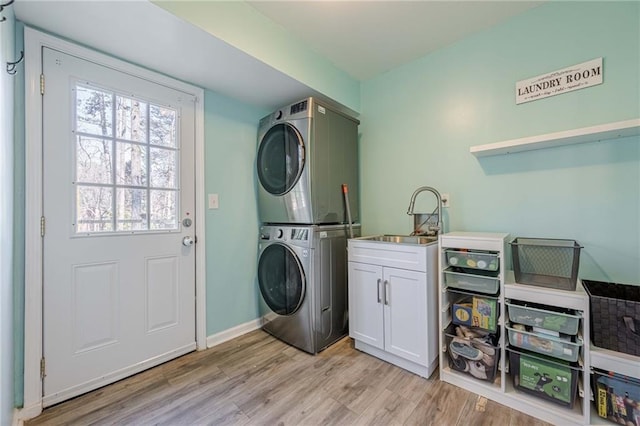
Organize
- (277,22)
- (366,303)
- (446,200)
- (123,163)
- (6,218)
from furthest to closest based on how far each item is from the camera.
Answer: (446,200), (366,303), (277,22), (123,163), (6,218)

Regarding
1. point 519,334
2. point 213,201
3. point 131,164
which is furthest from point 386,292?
point 131,164

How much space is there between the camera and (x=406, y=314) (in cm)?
171

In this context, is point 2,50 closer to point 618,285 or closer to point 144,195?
point 144,195

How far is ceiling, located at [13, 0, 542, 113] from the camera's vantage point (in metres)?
1.32

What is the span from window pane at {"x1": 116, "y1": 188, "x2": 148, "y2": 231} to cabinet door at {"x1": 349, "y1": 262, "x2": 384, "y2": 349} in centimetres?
155

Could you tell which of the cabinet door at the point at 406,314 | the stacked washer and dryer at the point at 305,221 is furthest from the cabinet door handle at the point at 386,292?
the stacked washer and dryer at the point at 305,221

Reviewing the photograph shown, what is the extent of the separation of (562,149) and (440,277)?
1.11 meters

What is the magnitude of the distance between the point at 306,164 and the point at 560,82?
67.7 inches

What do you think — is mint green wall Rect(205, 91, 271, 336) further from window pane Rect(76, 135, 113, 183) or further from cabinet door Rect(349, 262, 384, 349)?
cabinet door Rect(349, 262, 384, 349)

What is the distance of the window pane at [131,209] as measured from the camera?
65.9 inches

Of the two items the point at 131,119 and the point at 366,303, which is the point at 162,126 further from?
the point at 366,303

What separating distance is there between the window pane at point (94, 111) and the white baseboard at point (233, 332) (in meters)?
1.69

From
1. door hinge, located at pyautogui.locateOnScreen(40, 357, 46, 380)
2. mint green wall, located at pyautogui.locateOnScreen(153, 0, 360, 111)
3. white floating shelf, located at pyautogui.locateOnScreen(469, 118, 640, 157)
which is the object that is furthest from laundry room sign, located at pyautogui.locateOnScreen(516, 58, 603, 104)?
door hinge, located at pyautogui.locateOnScreen(40, 357, 46, 380)

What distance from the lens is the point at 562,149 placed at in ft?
5.24
